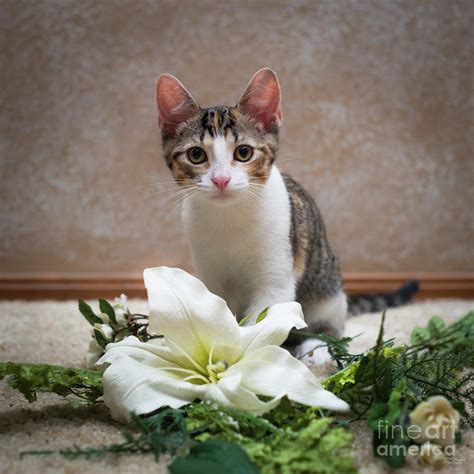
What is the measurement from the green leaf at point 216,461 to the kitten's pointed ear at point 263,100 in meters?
0.74

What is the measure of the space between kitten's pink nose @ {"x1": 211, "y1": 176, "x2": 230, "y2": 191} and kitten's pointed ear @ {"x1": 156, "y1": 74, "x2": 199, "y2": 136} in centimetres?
22

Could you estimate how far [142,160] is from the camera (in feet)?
7.15

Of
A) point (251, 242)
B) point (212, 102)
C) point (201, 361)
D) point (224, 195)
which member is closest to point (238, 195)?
point (224, 195)

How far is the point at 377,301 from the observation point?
184 centimetres

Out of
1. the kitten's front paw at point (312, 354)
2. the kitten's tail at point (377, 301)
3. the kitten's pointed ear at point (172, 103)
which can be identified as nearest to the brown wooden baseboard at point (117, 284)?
the kitten's tail at point (377, 301)

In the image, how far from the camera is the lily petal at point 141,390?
0.75 m

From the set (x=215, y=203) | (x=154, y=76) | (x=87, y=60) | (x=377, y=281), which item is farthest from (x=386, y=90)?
(x=215, y=203)

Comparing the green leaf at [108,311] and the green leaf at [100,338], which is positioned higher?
the green leaf at [108,311]

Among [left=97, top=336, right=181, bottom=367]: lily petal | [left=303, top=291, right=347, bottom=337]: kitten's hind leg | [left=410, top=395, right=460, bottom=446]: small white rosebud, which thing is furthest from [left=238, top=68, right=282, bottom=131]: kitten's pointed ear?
[left=410, top=395, right=460, bottom=446]: small white rosebud

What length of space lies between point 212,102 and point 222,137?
43.4 inches

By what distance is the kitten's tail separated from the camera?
1821mm

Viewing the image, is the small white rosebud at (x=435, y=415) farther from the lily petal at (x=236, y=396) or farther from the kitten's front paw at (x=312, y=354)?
the kitten's front paw at (x=312, y=354)

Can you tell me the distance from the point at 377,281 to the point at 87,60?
1.44 m

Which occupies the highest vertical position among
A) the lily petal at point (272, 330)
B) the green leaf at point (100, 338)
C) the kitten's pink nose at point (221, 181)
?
the kitten's pink nose at point (221, 181)
